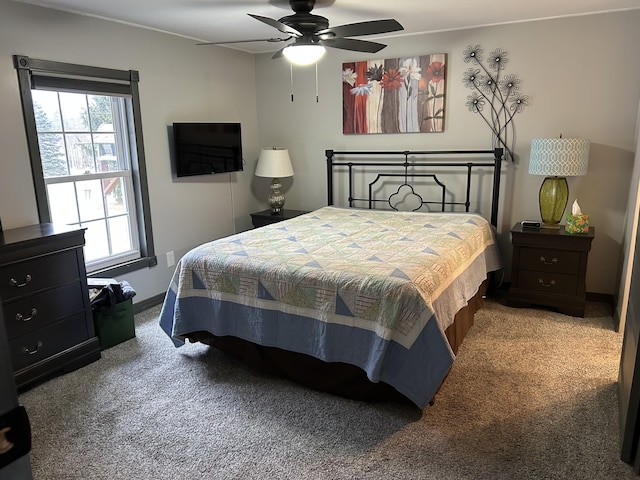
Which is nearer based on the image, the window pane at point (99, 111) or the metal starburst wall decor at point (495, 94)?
the window pane at point (99, 111)

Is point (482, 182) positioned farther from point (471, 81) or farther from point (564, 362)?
point (564, 362)

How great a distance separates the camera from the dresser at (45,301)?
2.54 metres

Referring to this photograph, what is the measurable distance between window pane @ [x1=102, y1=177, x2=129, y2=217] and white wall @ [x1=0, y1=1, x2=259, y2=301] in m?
0.22

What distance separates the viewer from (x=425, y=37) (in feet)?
13.3

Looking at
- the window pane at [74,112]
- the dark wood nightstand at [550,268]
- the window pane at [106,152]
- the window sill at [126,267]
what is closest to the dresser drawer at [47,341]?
the window sill at [126,267]

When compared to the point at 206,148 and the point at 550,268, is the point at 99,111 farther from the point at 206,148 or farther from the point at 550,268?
the point at 550,268

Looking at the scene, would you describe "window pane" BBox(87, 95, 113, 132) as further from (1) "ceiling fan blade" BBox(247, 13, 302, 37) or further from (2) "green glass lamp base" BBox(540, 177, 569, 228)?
(2) "green glass lamp base" BBox(540, 177, 569, 228)

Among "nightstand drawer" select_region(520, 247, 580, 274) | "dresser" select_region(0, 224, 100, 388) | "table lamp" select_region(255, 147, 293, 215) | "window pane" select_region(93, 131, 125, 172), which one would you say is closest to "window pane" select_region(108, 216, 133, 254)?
"window pane" select_region(93, 131, 125, 172)

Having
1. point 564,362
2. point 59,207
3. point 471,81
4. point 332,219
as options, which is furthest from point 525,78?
point 59,207

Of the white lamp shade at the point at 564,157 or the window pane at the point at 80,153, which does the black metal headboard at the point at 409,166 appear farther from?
the window pane at the point at 80,153

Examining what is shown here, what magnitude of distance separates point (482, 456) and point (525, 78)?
10.0 ft

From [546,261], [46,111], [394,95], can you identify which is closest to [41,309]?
[46,111]

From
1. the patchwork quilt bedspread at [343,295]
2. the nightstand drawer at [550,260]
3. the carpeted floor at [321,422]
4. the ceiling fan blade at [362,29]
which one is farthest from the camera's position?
the nightstand drawer at [550,260]

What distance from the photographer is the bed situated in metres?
2.21
